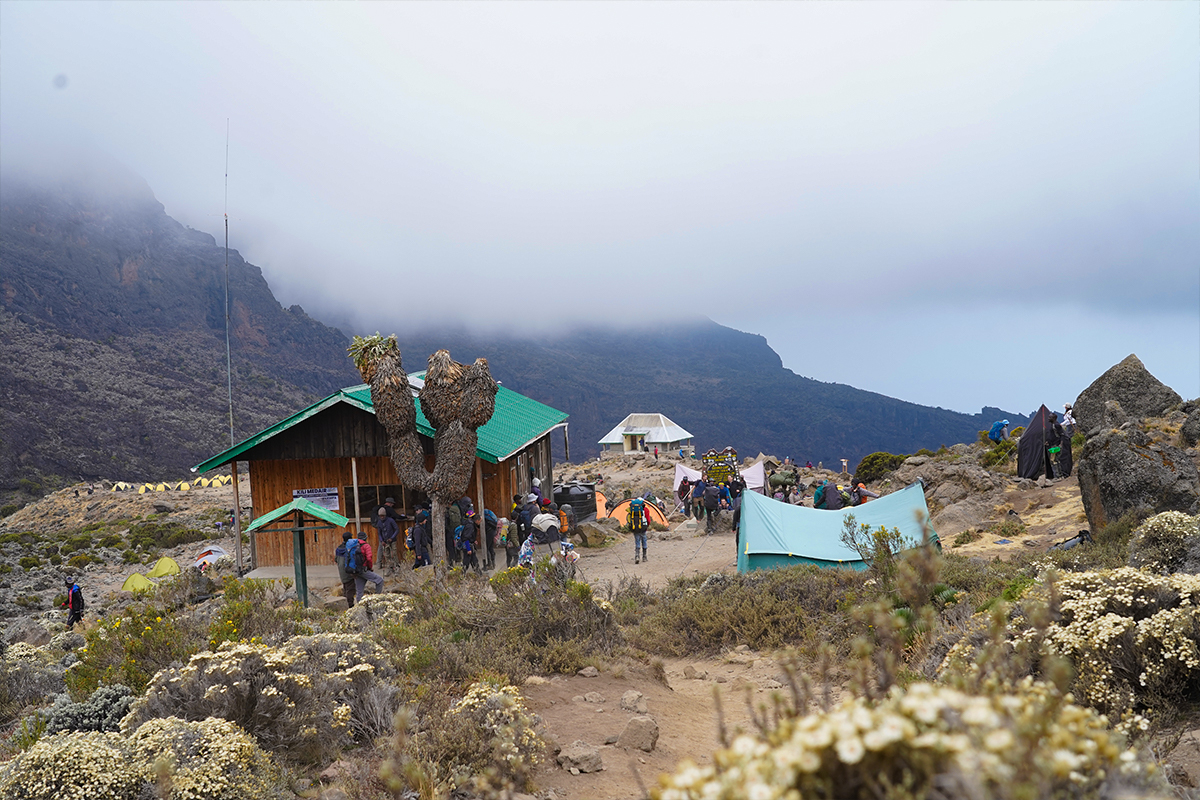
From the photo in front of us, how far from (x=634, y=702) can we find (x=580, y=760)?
134 centimetres

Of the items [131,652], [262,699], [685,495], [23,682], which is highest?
[685,495]

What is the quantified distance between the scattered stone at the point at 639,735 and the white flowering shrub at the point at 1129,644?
7.01 ft

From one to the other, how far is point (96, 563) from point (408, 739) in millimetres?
28135

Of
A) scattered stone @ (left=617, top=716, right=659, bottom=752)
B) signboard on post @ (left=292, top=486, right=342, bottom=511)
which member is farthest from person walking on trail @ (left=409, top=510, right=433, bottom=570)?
scattered stone @ (left=617, top=716, right=659, bottom=752)

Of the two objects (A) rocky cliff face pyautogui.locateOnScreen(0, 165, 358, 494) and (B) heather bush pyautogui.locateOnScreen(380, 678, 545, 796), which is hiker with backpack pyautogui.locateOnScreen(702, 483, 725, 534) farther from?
(A) rocky cliff face pyautogui.locateOnScreen(0, 165, 358, 494)

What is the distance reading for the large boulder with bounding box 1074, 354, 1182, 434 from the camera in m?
21.0

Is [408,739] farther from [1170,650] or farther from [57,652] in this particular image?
[57,652]

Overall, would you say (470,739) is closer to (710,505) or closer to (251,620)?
(251,620)

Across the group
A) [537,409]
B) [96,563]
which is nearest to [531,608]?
[537,409]

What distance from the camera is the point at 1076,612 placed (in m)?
4.84

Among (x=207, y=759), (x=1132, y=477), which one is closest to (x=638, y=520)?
(x=1132, y=477)

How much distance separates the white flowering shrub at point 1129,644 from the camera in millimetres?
4414

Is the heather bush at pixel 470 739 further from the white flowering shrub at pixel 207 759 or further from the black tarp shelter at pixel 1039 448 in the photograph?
the black tarp shelter at pixel 1039 448

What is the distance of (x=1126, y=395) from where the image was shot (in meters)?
21.6
